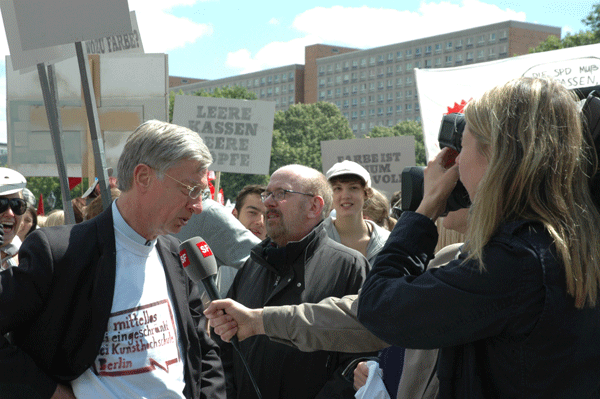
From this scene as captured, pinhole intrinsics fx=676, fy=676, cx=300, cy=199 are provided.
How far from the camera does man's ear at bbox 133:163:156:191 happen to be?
2.56 m

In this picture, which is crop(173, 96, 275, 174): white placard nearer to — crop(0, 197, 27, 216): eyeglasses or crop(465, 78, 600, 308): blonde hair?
crop(0, 197, 27, 216): eyeglasses

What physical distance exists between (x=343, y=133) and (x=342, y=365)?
270 feet

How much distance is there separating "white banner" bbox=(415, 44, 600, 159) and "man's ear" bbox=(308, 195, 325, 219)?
4076mm

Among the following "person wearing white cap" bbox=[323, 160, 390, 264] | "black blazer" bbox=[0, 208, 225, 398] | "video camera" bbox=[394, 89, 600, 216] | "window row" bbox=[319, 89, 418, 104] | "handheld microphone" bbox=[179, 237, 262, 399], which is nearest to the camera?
"video camera" bbox=[394, 89, 600, 216]

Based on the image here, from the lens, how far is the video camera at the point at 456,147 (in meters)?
1.75

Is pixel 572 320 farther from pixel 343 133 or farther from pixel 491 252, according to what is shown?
pixel 343 133

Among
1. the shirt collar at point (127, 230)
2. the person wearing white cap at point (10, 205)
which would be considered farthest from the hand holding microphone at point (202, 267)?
the person wearing white cap at point (10, 205)

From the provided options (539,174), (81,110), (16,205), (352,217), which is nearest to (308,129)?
(81,110)

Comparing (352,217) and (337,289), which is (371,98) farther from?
(337,289)

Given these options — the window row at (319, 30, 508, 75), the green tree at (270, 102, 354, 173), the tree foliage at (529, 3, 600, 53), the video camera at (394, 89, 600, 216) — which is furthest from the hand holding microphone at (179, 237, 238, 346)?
the window row at (319, 30, 508, 75)

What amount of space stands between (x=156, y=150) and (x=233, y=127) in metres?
8.67

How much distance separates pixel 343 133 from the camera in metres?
84.7

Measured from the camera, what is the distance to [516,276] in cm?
158

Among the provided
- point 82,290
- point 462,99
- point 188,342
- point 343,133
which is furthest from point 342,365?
point 343,133
